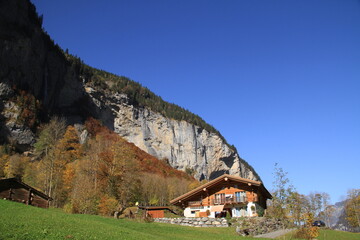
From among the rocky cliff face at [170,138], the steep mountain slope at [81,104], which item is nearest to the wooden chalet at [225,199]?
the steep mountain slope at [81,104]

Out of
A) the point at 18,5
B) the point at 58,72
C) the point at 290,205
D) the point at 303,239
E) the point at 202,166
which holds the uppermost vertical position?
the point at 18,5

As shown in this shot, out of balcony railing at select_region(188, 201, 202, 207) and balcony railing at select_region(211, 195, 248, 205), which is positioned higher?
balcony railing at select_region(211, 195, 248, 205)

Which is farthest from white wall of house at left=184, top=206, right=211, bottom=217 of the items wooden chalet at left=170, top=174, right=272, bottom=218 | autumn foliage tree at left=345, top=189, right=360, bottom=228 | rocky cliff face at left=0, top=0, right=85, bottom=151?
rocky cliff face at left=0, top=0, right=85, bottom=151

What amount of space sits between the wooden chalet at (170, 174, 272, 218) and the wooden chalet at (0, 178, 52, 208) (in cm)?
1745

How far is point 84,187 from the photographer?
33406 millimetres

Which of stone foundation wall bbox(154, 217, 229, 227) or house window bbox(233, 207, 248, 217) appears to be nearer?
stone foundation wall bbox(154, 217, 229, 227)

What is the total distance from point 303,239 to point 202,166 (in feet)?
320

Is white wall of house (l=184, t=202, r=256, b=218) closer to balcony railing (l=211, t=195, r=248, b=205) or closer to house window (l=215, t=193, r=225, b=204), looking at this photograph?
balcony railing (l=211, t=195, r=248, b=205)

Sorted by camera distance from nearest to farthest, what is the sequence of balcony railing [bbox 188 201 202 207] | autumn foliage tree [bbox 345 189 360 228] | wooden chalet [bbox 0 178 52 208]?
wooden chalet [bbox 0 178 52 208] < balcony railing [bbox 188 201 202 207] < autumn foliage tree [bbox 345 189 360 228]

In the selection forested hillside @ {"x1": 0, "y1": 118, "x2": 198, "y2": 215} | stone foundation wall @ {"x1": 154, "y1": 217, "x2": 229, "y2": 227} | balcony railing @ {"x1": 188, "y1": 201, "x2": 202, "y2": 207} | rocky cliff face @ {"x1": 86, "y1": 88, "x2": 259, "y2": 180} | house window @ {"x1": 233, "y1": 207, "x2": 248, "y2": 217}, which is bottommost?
stone foundation wall @ {"x1": 154, "y1": 217, "x2": 229, "y2": 227}

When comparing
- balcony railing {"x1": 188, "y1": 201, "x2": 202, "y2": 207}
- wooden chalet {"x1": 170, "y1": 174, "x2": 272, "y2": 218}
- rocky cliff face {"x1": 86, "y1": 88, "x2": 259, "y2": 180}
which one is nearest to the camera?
wooden chalet {"x1": 170, "y1": 174, "x2": 272, "y2": 218}

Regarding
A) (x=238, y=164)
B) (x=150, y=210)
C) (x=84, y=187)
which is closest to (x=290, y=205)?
(x=84, y=187)

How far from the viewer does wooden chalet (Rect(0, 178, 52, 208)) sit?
2849cm

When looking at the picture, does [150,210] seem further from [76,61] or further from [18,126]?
[76,61]
